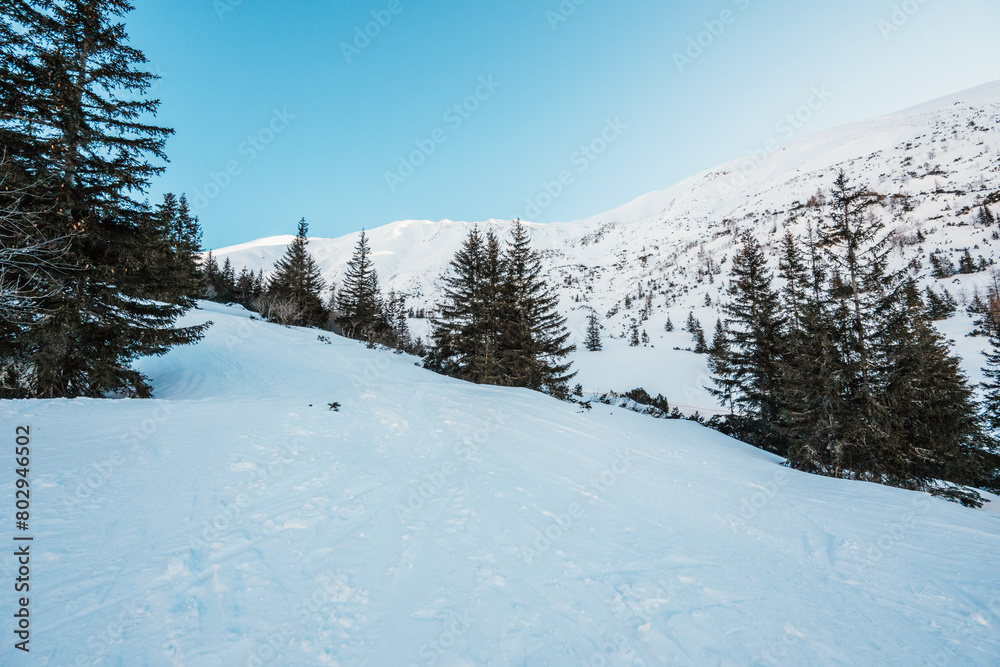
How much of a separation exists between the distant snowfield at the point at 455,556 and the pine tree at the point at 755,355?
11377 millimetres

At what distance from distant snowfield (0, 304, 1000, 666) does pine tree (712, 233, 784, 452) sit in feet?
37.3

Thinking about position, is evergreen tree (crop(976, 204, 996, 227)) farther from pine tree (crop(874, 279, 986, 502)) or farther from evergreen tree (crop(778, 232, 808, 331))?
pine tree (crop(874, 279, 986, 502))

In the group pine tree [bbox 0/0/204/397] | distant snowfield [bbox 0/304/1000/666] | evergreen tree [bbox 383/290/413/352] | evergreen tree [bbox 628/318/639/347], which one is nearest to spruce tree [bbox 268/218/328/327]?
evergreen tree [bbox 383/290/413/352]

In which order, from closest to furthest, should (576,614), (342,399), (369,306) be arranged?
1. (576,614)
2. (342,399)
3. (369,306)

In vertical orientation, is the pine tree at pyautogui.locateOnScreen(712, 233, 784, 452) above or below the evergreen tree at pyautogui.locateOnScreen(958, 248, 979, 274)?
below

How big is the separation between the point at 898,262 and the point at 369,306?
99.6 meters

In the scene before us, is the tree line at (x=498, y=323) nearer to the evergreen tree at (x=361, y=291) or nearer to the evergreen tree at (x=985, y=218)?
the evergreen tree at (x=361, y=291)

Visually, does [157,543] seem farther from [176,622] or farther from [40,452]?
[40,452]

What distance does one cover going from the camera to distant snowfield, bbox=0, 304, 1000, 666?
2264 mm

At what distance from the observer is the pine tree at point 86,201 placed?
6.93 m

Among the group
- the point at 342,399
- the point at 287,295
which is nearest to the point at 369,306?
the point at 287,295

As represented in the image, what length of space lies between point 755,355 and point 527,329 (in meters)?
11.1

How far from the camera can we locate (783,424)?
14.9 m

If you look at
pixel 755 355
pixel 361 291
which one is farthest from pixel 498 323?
pixel 361 291
